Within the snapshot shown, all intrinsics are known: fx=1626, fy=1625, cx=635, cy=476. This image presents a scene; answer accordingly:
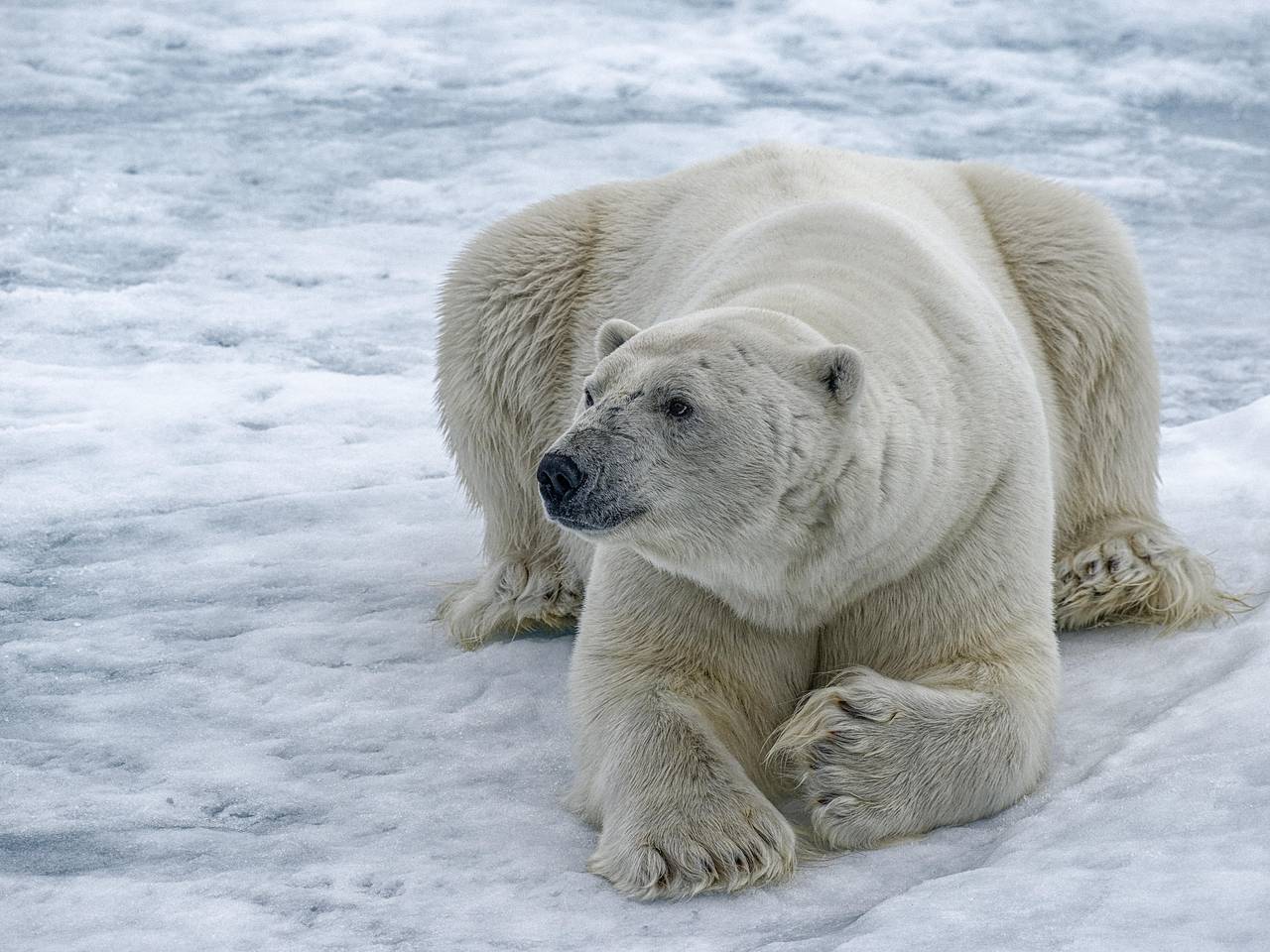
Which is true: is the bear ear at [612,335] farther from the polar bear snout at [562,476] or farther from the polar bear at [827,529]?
the polar bear snout at [562,476]

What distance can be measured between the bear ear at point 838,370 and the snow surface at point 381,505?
879 mm

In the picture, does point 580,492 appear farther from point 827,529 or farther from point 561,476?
point 827,529

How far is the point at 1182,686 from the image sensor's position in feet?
12.3

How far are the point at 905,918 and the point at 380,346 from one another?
4710 mm

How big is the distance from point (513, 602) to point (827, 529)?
154 centimetres

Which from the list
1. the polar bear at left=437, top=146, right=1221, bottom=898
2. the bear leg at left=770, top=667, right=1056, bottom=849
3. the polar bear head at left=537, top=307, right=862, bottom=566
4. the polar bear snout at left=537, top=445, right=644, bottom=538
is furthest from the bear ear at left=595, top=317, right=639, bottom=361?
the bear leg at left=770, top=667, right=1056, bottom=849

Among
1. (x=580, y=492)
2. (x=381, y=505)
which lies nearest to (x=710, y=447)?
(x=580, y=492)

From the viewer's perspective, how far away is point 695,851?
2.93 meters

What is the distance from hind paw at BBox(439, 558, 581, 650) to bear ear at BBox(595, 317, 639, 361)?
120 cm

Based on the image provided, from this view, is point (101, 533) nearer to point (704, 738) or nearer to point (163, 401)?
point (163, 401)

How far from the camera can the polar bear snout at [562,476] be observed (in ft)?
9.48

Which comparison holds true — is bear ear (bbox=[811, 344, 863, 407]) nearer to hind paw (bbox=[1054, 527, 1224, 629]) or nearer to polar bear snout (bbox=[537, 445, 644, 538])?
polar bear snout (bbox=[537, 445, 644, 538])

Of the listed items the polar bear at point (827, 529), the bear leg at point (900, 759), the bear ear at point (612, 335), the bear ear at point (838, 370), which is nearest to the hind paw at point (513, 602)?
the polar bear at point (827, 529)

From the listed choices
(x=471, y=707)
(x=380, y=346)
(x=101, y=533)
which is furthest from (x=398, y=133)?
(x=471, y=707)
